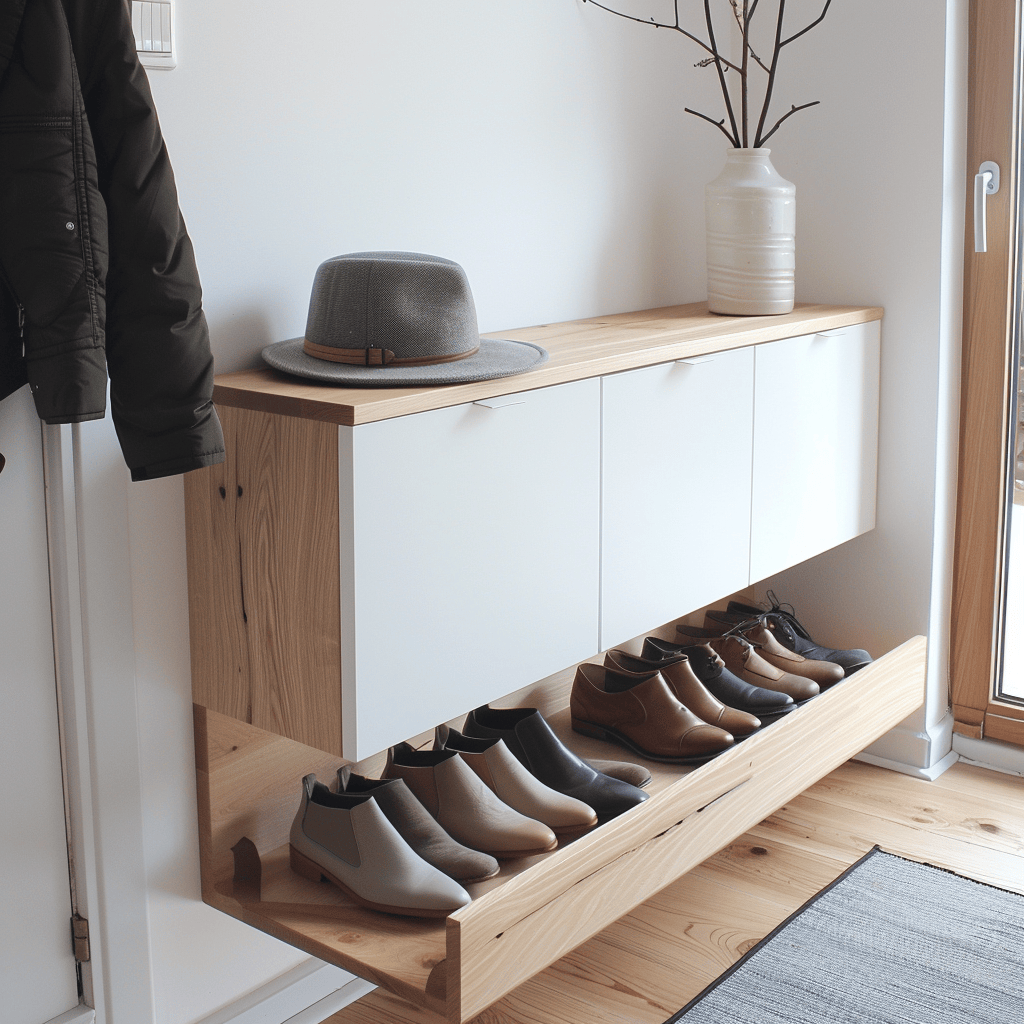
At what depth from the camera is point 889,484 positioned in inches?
95.3

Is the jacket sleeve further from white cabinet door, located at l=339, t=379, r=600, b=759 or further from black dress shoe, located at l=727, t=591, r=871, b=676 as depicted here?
black dress shoe, located at l=727, t=591, r=871, b=676

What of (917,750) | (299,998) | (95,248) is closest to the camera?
(95,248)

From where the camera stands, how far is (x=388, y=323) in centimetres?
Answer: 149

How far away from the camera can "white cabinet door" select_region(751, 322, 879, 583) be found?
80.6 inches

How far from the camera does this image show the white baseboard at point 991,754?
96.1 inches

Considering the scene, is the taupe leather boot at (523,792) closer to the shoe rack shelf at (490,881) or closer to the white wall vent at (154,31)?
the shoe rack shelf at (490,881)

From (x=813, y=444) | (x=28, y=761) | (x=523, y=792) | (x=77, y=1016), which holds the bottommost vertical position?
(x=77, y=1016)

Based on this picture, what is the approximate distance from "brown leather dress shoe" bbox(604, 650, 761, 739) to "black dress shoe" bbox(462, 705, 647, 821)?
250 millimetres

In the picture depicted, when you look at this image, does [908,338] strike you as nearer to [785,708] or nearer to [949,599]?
[949,599]

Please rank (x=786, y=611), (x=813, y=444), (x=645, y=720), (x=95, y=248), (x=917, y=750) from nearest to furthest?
(x=95, y=248) → (x=645, y=720) → (x=813, y=444) → (x=917, y=750) → (x=786, y=611)

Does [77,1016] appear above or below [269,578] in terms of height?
below

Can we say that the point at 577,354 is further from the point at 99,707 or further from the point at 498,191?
the point at 99,707

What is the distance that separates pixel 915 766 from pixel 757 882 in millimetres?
582

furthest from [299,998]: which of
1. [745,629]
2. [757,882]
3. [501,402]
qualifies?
[745,629]
